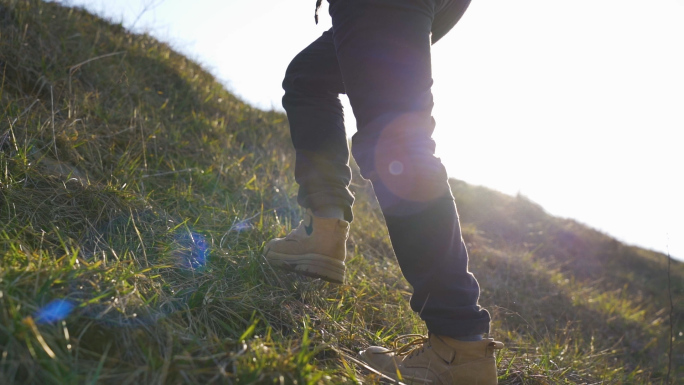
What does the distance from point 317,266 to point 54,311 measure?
2.94ft

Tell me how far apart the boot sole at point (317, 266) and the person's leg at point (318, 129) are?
0.18m

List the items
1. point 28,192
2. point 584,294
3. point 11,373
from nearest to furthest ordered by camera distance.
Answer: point 11,373 → point 28,192 → point 584,294

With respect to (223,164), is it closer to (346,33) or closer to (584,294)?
(346,33)

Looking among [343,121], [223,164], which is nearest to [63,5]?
[223,164]

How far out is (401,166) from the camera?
4.09 ft

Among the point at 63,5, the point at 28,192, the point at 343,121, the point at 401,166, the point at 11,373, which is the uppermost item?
the point at 63,5

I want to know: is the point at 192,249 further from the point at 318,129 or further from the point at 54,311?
the point at 54,311

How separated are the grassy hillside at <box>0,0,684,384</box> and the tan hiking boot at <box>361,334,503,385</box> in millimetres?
148

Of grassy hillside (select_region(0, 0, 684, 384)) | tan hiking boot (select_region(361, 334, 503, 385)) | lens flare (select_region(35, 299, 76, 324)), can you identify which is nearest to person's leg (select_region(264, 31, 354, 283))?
grassy hillside (select_region(0, 0, 684, 384))

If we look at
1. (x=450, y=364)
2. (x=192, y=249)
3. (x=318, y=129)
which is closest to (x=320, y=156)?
(x=318, y=129)

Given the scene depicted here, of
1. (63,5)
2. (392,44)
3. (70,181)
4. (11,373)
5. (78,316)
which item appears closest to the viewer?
(11,373)

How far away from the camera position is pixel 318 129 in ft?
5.62

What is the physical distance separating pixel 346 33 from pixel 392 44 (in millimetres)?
146

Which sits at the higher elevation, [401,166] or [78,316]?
[401,166]
